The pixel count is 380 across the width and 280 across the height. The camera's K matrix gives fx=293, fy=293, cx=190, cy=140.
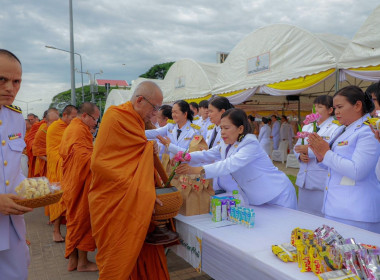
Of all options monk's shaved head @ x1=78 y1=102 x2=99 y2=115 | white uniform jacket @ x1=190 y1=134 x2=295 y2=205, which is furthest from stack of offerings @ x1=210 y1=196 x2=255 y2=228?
monk's shaved head @ x1=78 y1=102 x2=99 y2=115

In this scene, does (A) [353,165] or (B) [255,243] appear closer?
(B) [255,243]

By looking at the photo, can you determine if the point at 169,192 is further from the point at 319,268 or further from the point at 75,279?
the point at 75,279

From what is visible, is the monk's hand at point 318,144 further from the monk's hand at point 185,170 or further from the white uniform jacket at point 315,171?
the white uniform jacket at point 315,171

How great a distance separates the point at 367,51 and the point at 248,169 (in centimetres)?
415

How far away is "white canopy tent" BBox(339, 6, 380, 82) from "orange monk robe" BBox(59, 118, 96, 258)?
4.89m

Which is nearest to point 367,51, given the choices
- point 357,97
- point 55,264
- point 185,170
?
point 357,97

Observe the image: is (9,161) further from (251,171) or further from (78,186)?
(251,171)

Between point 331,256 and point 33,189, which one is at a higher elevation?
point 33,189

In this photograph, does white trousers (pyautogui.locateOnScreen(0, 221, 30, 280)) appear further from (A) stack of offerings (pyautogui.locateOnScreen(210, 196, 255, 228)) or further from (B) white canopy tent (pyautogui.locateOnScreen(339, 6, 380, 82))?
(B) white canopy tent (pyautogui.locateOnScreen(339, 6, 380, 82))

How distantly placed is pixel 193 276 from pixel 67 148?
6.91 ft

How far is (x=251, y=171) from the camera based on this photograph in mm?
2607

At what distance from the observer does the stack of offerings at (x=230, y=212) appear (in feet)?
6.74

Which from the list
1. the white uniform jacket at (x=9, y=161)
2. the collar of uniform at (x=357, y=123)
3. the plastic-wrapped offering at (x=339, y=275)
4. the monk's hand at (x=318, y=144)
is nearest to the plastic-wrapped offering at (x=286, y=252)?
the plastic-wrapped offering at (x=339, y=275)

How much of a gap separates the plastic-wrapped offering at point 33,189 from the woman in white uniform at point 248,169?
3.50ft
